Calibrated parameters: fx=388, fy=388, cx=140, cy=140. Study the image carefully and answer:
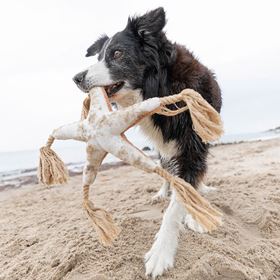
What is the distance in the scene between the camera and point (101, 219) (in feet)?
8.14

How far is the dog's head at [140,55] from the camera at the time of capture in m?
3.12

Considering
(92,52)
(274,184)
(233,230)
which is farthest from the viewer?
(274,184)

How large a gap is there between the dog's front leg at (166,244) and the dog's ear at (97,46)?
1.83 meters

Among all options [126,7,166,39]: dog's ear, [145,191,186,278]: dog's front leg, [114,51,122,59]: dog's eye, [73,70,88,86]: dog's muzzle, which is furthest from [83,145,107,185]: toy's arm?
[126,7,166,39]: dog's ear

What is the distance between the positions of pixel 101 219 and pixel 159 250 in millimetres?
433

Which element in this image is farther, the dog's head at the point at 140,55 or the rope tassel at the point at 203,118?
the dog's head at the point at 140,55

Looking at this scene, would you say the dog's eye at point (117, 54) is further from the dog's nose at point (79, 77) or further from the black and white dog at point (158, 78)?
the dog's nose at point (79, 77)

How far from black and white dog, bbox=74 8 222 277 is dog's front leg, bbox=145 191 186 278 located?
0.15 metres

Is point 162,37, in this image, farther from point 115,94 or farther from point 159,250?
point 159,250

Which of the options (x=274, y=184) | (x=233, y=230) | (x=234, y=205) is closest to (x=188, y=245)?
(x=233, y=230)

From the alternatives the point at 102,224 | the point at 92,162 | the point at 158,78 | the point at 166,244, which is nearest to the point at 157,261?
the point at 166,244

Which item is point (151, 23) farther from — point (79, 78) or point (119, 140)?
point (119, 140)

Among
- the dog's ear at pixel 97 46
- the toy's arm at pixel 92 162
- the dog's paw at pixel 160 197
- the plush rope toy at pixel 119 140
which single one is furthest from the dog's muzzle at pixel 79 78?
the dog's paw at pixel 160 197

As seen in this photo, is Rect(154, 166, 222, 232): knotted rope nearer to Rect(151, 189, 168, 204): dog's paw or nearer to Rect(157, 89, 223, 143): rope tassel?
Rect(157, 89, 223, 143): rope tassel
